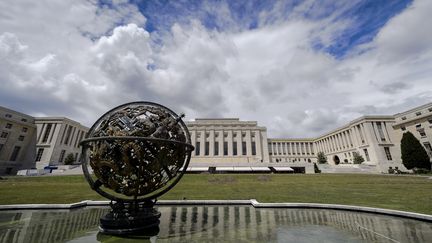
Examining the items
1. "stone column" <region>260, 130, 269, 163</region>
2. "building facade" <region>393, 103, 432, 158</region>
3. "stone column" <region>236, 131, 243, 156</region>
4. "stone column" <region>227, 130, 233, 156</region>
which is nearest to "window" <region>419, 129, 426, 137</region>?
"building facade" <region>393, 103, 432, 158</region>

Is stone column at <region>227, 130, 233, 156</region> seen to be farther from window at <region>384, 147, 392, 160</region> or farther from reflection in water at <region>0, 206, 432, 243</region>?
reflection in water at <region>0, 206, 432, 243</region>

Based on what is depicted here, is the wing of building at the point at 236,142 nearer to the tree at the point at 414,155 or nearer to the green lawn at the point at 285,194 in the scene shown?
the tree at the point at 414,155

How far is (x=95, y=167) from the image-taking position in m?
8.48

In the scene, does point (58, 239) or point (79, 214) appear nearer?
point (58, 239)

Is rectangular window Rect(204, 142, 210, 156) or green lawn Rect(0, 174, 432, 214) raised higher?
rectangular window Rect(204, 142, 210, 156)

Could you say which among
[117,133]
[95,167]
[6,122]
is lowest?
[95,167]

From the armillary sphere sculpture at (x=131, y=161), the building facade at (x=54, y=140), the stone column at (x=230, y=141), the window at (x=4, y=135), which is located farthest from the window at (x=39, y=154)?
the armillary sphere sculpture at (x=131, y=161)

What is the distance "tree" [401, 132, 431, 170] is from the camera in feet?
158

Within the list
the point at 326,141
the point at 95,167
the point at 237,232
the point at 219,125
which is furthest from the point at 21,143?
the point at 326,141

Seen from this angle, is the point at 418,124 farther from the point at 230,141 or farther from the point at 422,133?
the point at 230,141

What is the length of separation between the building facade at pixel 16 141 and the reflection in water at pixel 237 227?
66.5 metres

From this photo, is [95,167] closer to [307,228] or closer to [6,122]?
[307,228]

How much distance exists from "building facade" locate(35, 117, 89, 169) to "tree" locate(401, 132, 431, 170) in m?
98.7

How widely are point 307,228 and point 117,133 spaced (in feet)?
28.8
